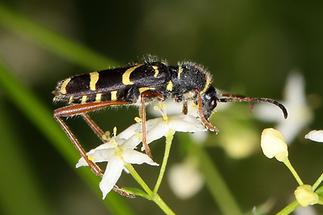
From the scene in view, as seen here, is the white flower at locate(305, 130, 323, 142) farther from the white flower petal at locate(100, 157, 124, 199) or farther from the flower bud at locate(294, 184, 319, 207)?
the white flower petal at locate(100, 157, 124, 199)

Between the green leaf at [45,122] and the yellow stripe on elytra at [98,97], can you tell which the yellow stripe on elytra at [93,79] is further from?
the green leaf at [45,122]

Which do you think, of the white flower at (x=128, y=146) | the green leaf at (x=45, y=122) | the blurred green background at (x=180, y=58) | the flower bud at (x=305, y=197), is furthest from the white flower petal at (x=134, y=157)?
the blurred green background at (x=180, y=58)

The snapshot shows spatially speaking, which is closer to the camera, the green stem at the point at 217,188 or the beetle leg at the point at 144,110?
the beetle leg at the point at 144,110

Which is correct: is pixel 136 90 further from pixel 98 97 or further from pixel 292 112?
pixel 292 112

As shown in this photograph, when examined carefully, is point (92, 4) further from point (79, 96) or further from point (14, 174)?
point (79, 96)

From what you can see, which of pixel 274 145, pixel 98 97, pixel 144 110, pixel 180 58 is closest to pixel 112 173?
pixel 144 110

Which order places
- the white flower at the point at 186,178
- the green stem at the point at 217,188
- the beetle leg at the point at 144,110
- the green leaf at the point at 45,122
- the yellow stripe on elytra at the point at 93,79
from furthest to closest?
the white flower at the point at 186,178, the green stem at the point at 217,188, the green leaf at the point at 45,122, the yellow stripe on elytra at the point at 93,79, the beetle leg at the point at 144,110
